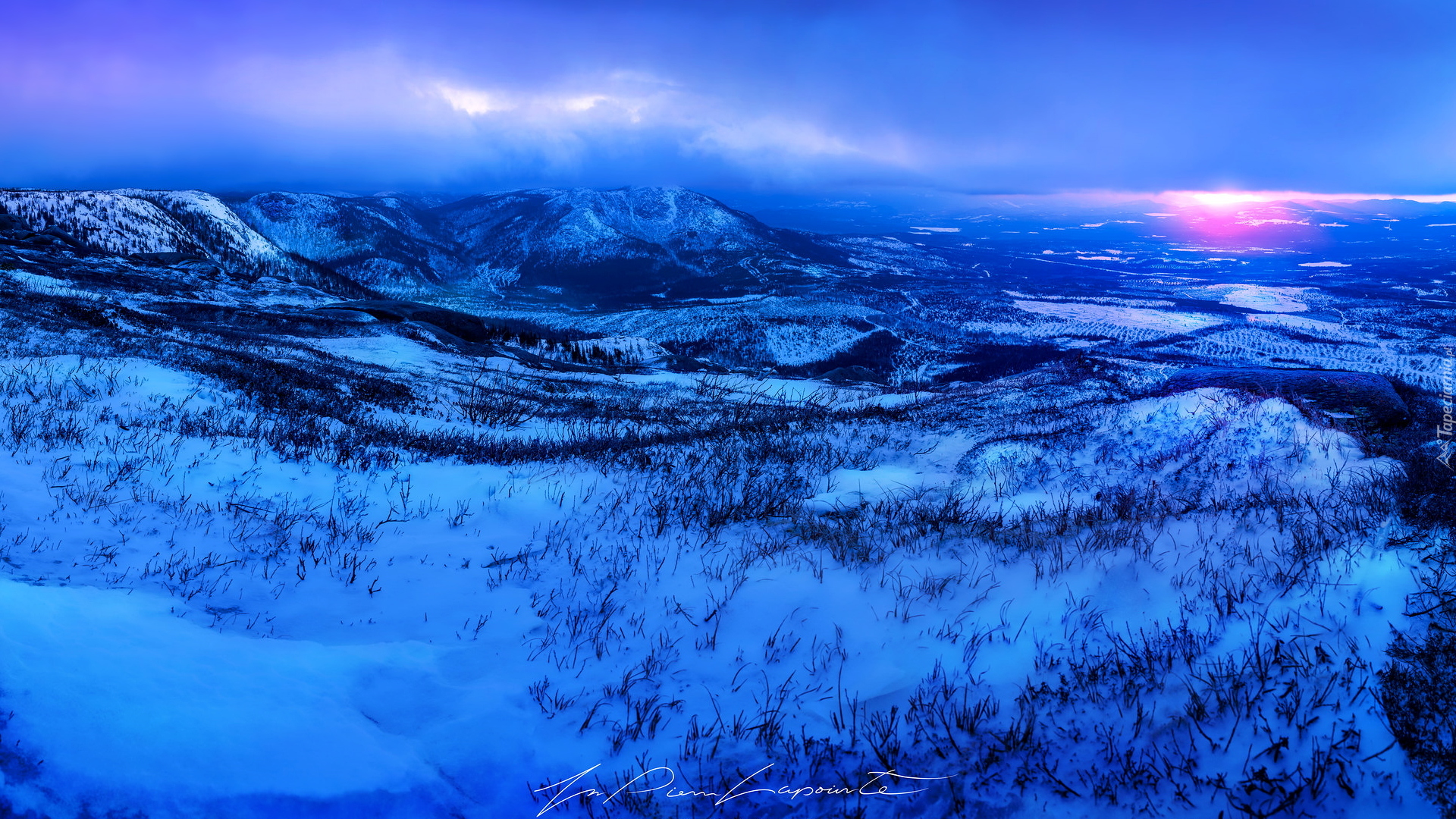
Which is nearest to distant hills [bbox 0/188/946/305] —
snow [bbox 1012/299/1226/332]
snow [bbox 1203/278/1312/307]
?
snow [bbox 1012/299/1226/332]

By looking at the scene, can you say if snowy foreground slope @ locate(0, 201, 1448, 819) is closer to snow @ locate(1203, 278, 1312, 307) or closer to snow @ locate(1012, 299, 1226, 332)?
snow @ locate(1012, 299, 1226, 332)

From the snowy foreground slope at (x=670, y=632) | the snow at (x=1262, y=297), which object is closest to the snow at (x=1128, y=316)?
the snow at (x=1262, y=297)

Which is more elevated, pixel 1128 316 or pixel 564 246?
pixel 564 246

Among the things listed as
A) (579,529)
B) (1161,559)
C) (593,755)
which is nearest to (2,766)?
(593,755)

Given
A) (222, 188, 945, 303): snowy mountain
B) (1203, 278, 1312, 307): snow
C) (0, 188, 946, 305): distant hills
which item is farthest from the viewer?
(222, 188, 945, 303): snowy mountain

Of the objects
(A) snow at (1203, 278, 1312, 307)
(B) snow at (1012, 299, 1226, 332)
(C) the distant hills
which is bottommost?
(B) snow at (1012, 299, 1226, 332)

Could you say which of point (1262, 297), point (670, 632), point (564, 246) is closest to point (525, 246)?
point (564, 246)

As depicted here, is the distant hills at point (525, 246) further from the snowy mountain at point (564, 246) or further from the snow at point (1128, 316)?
the snow at point (1128, 316)

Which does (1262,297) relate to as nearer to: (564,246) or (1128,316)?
(1128,316)
